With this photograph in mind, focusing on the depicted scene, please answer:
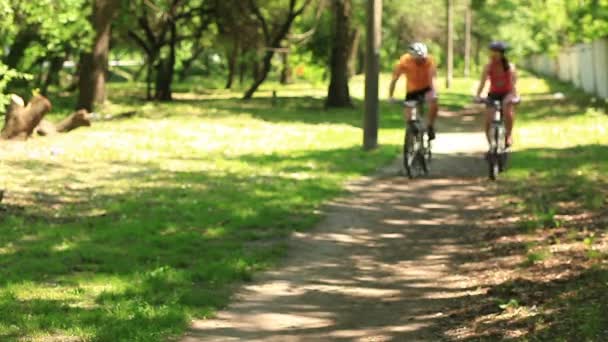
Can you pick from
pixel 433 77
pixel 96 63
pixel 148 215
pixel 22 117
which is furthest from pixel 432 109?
pixel 96 63

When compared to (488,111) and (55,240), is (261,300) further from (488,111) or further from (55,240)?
(488,111)

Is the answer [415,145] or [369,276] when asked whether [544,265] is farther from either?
[415,145]

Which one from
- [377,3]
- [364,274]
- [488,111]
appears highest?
[377,3]

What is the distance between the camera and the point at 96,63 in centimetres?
3134

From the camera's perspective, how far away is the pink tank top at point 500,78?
15977 millimetres

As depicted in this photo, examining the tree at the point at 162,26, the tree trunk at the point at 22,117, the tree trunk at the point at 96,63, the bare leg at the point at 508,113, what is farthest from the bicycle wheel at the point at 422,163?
the tree at the point at 162,26

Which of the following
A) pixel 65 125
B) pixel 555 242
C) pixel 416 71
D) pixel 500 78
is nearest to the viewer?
pixel 555 242

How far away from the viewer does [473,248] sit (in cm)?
1133

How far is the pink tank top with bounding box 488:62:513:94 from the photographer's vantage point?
629 inches

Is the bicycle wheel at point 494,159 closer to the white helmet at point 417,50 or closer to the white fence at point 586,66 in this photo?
the white helmet at point 417,50

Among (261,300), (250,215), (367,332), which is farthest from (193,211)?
(367,332)

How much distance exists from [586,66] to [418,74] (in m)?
29.7

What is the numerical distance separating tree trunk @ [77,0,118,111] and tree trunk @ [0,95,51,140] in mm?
9415

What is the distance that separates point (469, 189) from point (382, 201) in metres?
1.70
